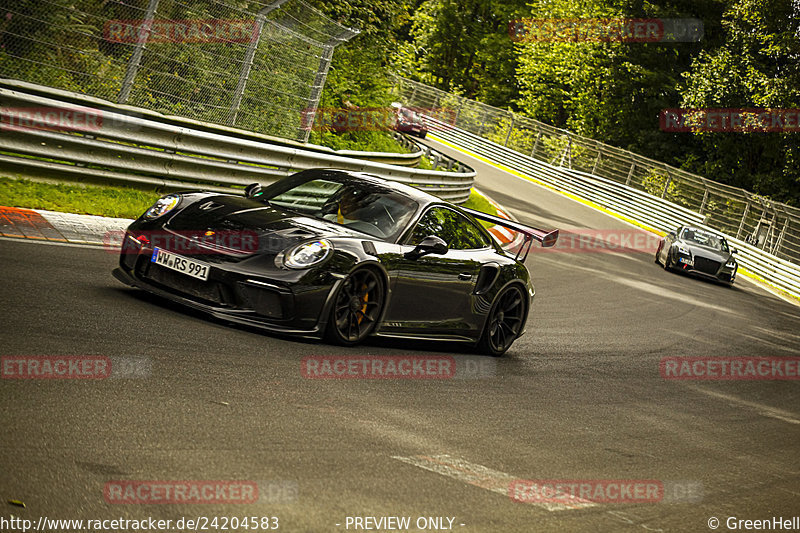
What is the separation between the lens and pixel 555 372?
8.61 meters

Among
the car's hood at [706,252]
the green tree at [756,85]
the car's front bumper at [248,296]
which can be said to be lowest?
the car's front bumper at [248,296]

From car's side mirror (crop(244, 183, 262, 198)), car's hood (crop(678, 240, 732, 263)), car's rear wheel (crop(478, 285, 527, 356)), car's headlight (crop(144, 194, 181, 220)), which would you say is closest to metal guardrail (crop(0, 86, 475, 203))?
car's side mirror (crop(244, 183, 262, 198))

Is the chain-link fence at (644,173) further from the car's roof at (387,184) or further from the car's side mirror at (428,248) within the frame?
the car's side mirror at (428,248)

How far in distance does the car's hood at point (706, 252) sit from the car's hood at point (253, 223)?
58.4 ft

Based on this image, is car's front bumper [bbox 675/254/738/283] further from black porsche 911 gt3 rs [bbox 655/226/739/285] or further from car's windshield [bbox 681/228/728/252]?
car's windshield [bbox 681/228/728/252]

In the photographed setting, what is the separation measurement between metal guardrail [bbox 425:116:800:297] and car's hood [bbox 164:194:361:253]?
24.3m

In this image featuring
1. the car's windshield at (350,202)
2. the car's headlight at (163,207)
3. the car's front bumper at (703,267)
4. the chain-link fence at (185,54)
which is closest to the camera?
the car's headlight at (163,207)

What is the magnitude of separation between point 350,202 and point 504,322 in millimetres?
2201

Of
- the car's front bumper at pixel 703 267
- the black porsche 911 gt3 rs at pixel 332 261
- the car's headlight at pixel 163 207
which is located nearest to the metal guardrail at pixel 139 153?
the black porsche 911 gt3 rs at pixel 332 261

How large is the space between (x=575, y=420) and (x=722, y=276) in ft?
58.8

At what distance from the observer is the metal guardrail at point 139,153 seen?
392 inches

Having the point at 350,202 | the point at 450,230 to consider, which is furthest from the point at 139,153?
the point at 450,230

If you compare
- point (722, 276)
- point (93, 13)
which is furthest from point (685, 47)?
point (93, 13)

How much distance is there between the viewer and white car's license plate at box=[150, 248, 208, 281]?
6.46m
